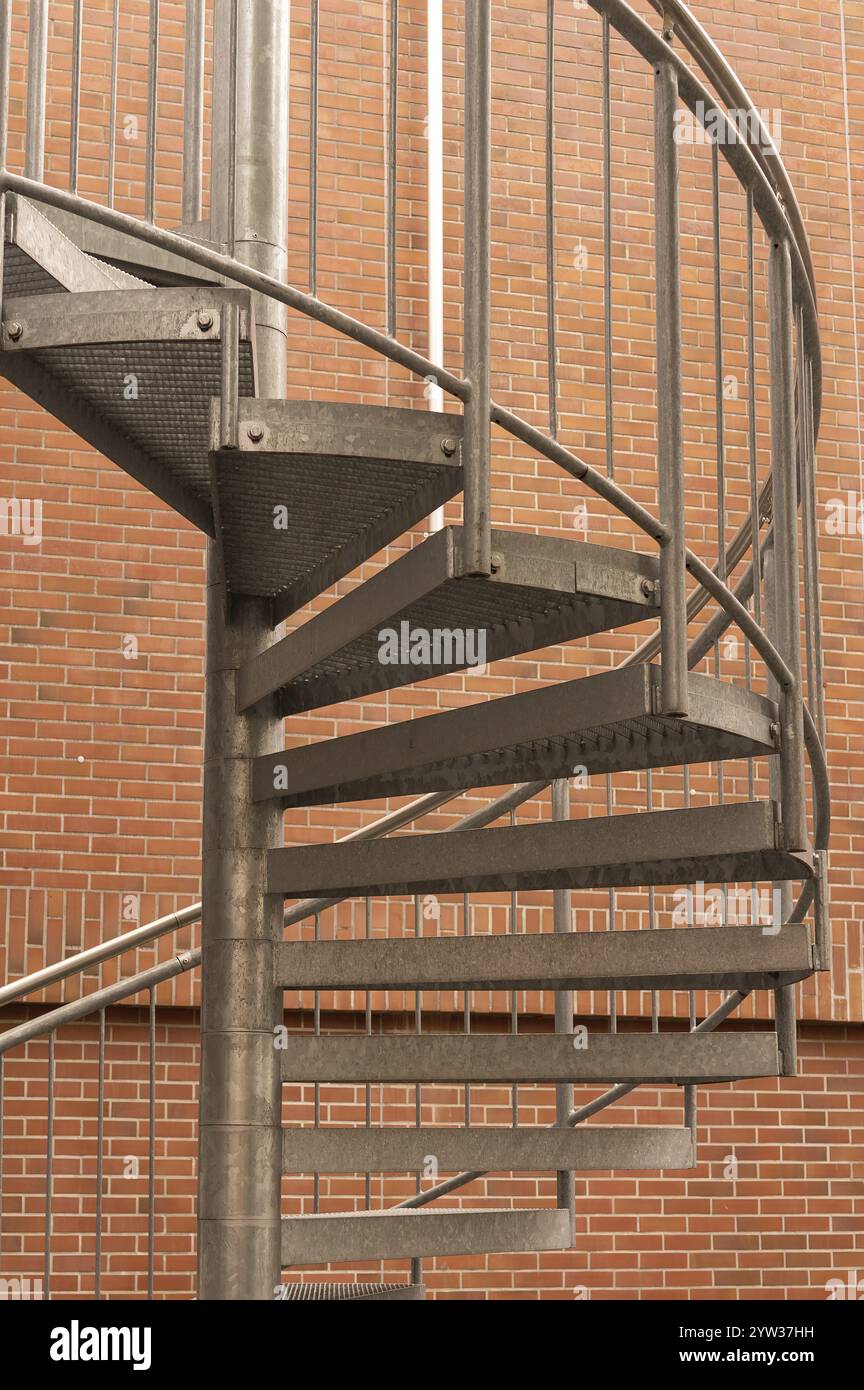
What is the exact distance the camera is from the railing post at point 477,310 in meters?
2.26

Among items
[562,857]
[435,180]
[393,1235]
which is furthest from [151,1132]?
[435,180]

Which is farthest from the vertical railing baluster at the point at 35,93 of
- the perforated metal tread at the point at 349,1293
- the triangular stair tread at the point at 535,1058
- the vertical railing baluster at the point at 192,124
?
the perforated metal tread at the point at 349,1293

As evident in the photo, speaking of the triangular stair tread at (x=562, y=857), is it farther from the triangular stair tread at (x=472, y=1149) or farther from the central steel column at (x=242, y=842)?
the triangular stair tread at (x=472, y=1149)

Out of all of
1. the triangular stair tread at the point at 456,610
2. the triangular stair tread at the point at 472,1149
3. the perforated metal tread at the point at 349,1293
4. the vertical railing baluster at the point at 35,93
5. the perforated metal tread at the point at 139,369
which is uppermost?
the vertical railing baluster at the point at 35,93

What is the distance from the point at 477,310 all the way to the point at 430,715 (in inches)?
33.7

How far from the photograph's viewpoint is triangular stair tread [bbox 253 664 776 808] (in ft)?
8.03

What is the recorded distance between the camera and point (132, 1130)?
14.3 ft

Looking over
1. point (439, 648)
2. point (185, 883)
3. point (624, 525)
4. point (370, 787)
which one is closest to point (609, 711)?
point (439, 648)

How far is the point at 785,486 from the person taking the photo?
2.75 metres

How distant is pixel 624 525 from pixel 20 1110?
2492 millimetres

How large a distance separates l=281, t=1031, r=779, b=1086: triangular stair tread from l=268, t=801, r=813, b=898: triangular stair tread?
29cm

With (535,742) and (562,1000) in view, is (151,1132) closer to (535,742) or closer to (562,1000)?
(562,1000)

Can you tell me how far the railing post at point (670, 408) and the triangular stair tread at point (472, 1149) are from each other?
110 centimetres
